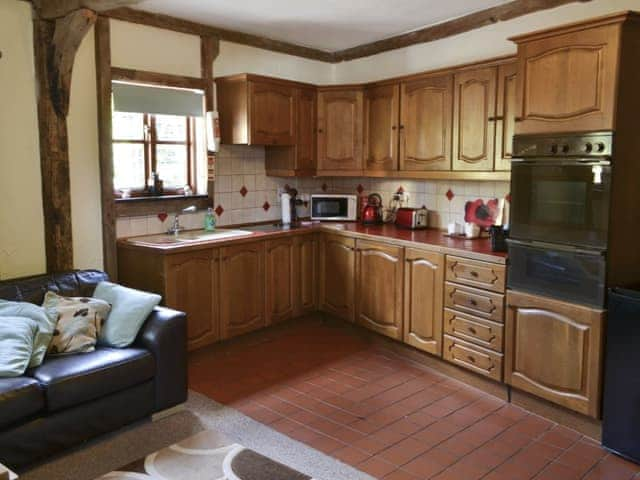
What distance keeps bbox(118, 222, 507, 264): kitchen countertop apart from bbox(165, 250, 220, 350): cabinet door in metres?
0.08

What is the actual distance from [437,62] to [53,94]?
8.97 ft

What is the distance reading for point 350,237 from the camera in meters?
4.33

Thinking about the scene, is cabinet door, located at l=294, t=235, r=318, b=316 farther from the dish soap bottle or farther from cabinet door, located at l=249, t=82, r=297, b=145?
cabinet door, located at l=249, t=82, r=297, b=145

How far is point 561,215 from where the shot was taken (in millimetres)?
2887

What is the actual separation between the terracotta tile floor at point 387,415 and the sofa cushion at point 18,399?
3.62 ft

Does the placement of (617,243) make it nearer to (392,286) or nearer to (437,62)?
(392,286)

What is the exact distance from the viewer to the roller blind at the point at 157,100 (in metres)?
3.88

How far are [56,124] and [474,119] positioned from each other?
105 inches

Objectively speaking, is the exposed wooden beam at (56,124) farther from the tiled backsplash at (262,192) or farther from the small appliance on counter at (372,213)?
the small appliance on counter at (372,213)

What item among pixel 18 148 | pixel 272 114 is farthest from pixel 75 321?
pixel 272 114

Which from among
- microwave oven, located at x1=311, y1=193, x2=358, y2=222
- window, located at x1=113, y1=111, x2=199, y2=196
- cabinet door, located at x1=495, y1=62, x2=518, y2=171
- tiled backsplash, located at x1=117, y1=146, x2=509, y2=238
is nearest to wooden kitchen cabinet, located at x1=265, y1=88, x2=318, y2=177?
tiled backsplash, located at x1=117, y1=146, x2=509, y2=238

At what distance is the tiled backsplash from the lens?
13.6 feet

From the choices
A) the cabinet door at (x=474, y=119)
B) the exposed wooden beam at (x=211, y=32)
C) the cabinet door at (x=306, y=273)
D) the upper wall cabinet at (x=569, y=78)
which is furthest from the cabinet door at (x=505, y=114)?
the exposed wooden beam at (x=211, y=32)

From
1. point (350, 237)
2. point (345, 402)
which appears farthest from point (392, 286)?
point (345, 402)
